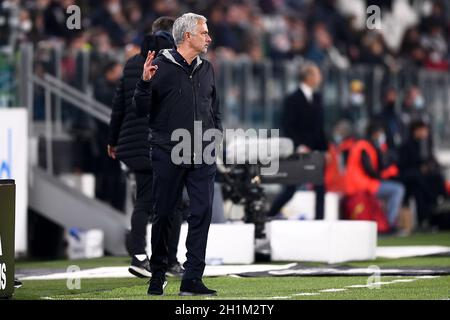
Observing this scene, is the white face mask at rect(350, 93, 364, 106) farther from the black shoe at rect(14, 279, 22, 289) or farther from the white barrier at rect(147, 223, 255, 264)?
the black shoe at rect(14, 279, 22, 289)

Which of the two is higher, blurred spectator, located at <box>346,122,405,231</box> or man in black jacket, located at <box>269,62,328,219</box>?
man in black jacket, located at <box>269,62,328,219</box>

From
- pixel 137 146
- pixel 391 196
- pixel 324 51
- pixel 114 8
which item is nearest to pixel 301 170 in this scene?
pixel 137 146

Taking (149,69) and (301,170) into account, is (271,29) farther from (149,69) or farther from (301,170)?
(149,69)

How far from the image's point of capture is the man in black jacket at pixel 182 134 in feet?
39.7

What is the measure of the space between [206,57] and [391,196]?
3.66 meters

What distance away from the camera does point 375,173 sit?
22.7m

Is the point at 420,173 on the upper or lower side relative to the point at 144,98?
lower

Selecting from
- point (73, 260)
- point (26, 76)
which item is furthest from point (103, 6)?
point (73, 260)

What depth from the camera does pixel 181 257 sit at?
52.3ft

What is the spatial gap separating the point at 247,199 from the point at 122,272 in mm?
2386

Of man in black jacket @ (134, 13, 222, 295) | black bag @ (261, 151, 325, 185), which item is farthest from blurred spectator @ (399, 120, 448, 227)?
man in black jacket @ (134, 13, 222, 295)

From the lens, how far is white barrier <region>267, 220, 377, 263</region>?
1653 cm
